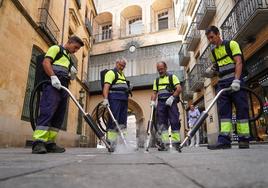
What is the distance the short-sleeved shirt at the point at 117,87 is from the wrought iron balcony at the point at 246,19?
4.63 m

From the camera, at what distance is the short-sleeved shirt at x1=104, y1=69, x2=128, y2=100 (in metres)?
4.74

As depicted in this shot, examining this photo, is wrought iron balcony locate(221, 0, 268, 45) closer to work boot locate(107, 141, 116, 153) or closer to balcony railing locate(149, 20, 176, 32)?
work boot locate(107, 141, 116, 153)

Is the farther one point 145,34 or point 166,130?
point 145,34

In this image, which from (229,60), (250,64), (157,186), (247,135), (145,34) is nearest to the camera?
(157,186)

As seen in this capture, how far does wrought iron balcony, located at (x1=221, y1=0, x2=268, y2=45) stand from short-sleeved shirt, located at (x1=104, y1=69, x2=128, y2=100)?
4.63 metres

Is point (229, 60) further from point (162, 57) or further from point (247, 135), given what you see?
point (162, 57)

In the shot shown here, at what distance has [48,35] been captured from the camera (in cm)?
1002

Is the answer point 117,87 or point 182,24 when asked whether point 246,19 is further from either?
point 182,24

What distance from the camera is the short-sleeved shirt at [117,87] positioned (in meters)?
4.74

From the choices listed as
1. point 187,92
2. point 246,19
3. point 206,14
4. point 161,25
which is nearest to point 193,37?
point 206,14

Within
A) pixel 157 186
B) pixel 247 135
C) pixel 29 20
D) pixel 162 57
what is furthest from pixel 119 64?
pixel 162 57

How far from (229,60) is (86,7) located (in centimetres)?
1561

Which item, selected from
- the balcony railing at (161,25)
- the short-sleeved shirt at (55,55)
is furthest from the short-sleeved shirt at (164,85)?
the balcony railing at (161,25)

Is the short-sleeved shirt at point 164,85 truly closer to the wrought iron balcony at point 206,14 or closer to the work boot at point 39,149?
the work boot at point 39,149
